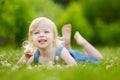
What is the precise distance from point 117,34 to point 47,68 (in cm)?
2054

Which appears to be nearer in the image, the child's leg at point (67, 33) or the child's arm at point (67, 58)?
the child's arm at point (67, 58)

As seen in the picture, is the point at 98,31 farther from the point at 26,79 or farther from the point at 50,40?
the point at 26,79

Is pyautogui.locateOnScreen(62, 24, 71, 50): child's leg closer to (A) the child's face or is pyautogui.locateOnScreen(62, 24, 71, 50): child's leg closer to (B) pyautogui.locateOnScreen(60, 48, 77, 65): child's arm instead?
(B) pyautogui.locateOnScreen(60, 48, 77, 65): child's arm

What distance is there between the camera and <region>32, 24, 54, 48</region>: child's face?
6219mm

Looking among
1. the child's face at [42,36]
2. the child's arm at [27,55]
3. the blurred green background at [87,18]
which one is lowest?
the child's arm at [27,55]

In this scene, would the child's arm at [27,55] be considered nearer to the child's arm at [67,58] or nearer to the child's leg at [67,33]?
the child's arm at [67,58]

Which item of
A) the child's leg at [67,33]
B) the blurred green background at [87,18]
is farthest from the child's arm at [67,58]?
the blurred green background at [87,18]

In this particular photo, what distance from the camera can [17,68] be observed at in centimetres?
531

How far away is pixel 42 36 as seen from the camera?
6211 mm

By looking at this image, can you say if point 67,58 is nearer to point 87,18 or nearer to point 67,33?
point 67,33

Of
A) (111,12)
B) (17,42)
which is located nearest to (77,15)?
(111,12)

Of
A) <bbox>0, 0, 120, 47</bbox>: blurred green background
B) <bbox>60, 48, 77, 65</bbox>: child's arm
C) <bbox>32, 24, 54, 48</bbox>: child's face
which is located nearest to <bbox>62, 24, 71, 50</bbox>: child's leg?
<bbox>60, 48, 77, 65</bbox>: child's arm

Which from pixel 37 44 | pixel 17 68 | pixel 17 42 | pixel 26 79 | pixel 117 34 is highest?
pixel 117 34

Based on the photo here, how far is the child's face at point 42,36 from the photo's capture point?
20.4 feet
